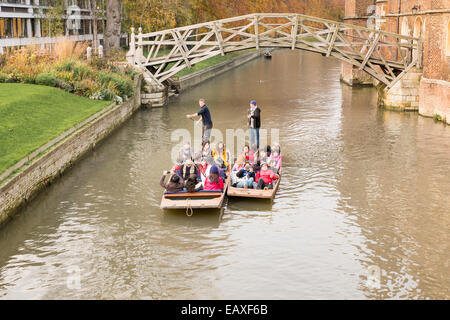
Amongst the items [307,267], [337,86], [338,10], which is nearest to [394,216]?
[307,267]

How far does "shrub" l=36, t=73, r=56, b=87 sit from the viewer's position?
23.1 m

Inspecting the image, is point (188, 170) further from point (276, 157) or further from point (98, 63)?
point (98, 63)

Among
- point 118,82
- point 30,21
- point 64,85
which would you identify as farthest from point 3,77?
point 30,21

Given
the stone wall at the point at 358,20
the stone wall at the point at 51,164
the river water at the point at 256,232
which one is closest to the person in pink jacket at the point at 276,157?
the river water at the point at 256,232

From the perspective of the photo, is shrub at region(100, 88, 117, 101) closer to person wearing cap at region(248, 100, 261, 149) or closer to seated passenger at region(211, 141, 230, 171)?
person wearing cap at region(248, 100, 261, 149)

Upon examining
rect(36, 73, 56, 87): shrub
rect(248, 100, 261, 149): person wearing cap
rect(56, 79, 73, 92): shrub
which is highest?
rect(36, 73, 56, 87): shrub

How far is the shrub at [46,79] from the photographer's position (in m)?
23.1

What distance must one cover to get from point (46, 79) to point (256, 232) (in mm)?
13930

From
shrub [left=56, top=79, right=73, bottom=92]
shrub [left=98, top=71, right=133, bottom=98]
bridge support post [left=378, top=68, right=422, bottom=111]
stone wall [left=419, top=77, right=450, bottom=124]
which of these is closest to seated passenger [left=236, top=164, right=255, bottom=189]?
stone wall [left=419, top=77, right=450, bottom=124]

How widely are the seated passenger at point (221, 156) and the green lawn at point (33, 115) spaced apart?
171 inches

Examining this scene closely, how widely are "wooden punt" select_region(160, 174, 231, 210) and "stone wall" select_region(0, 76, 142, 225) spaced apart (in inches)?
118

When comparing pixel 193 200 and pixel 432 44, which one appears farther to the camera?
pixel 432 44

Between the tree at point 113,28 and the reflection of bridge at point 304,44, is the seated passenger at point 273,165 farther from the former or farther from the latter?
the tree at point 113,28

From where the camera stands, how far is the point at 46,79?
75.8 ft
